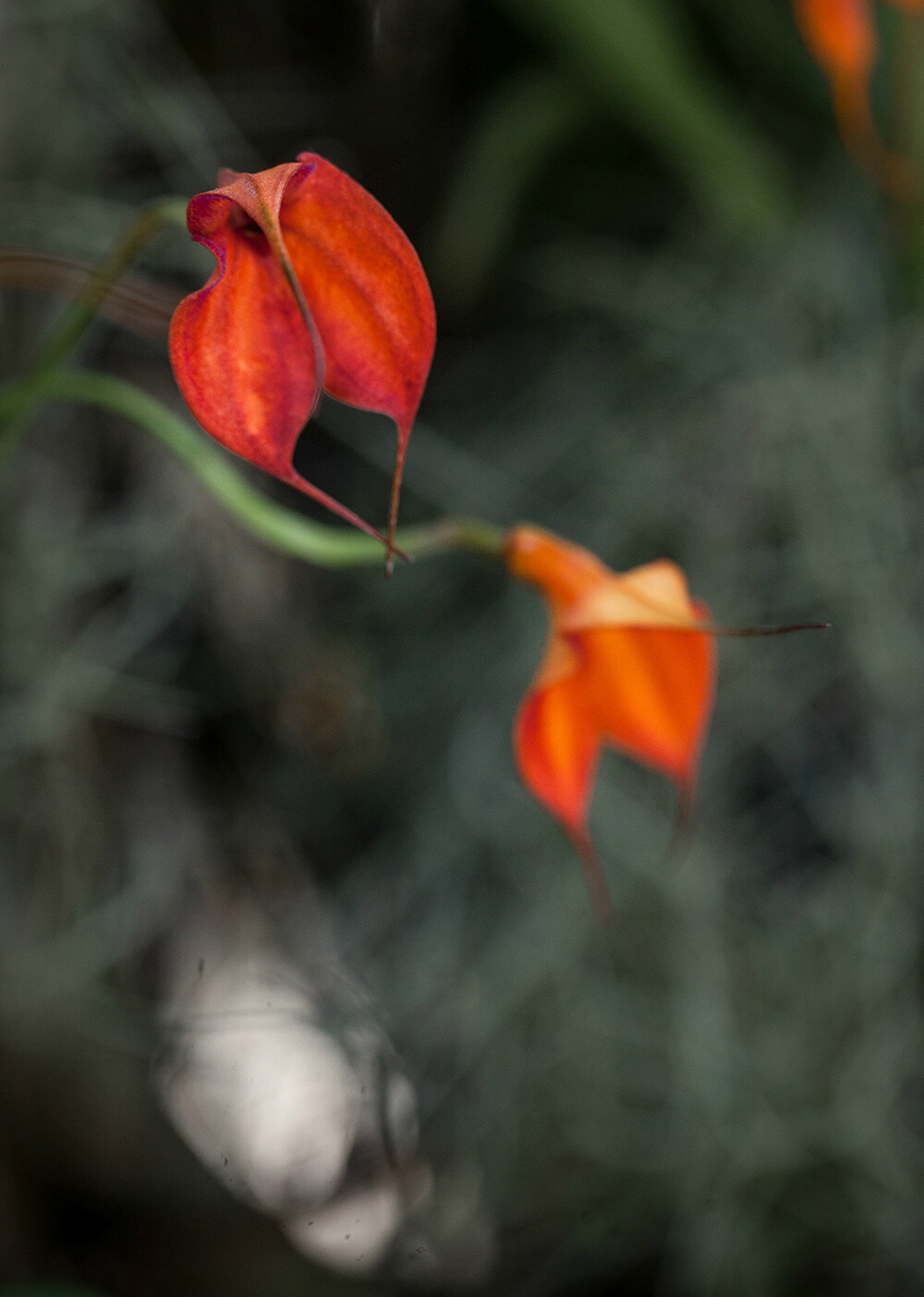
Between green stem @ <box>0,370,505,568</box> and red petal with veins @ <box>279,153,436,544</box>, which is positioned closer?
red petal with veins @ <box>279,153,436,544</box>

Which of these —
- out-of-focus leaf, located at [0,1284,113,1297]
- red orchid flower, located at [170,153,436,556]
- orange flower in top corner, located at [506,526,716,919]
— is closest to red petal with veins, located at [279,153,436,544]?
red orchid flower, located at [170,153,436,556]

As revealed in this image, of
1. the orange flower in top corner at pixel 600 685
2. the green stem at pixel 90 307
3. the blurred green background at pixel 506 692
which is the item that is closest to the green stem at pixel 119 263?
the green stem at pixel 90 307

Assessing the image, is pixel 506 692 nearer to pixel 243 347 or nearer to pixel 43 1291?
pixel 43 1291

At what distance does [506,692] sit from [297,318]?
545mm

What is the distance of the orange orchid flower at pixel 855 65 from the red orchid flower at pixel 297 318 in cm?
48

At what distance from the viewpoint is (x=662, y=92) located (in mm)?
728

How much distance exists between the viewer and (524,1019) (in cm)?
74

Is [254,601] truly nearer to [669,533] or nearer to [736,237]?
[669,533]

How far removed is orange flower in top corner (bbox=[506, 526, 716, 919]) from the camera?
1.06 feet

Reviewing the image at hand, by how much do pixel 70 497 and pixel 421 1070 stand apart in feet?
1.50

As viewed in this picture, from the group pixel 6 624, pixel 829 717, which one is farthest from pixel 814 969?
pixel 6 624

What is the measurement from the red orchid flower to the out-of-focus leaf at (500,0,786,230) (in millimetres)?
602

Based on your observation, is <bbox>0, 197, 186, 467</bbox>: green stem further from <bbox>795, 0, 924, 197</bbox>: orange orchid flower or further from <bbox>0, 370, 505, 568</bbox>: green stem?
<bbox>795, 0, 924, 197</bbox>: orange orchid flower

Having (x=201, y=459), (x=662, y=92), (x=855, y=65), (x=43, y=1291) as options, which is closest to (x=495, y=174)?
(x=662, y=92)
